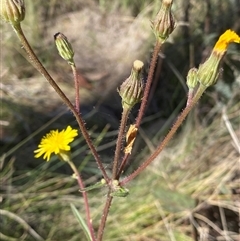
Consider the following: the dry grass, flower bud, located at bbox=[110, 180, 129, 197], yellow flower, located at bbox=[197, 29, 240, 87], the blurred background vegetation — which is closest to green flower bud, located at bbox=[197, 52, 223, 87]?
yellow flower, located at bbox=[197, 29, 240, 87]

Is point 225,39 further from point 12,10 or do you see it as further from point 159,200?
point 159,200

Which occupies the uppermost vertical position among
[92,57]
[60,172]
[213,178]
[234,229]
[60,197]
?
[92,57]

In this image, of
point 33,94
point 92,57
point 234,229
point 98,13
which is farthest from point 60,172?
point 98,13

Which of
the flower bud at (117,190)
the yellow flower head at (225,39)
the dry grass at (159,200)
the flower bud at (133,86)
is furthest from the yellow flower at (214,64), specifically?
the dry grass at (159,200)

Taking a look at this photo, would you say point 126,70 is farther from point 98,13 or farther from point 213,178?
point 213,178

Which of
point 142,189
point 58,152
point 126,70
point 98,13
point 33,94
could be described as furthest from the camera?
point 98,13

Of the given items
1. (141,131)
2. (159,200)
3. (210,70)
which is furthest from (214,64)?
(141,131)
